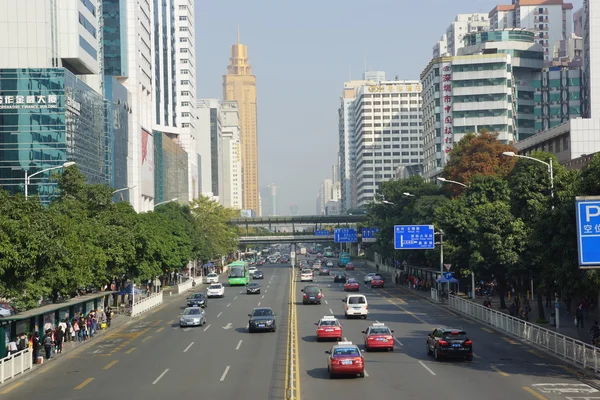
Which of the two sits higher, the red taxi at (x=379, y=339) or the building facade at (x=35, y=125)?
the building facade at (x=35, y=125)

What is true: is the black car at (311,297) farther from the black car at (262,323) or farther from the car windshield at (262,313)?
the black car at (262,323)

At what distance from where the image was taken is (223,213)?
15862 cm

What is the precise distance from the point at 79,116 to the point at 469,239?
56461 mm

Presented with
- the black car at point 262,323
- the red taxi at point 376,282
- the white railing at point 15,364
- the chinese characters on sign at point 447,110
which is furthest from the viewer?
the chinese characters on sign at point 447,110

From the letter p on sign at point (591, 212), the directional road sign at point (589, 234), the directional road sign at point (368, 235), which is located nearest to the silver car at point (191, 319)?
the directional road sign at point (589, 234)

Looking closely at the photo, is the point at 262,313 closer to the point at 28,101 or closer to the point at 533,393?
the point at 533,393

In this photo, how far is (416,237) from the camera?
81.7m

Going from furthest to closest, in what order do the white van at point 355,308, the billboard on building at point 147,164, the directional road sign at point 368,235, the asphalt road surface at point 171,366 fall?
the billboard on building at point 147,164, the directional road sign at point 368,235, the white van at point 355,308, the asphalt road surface at point 171,366

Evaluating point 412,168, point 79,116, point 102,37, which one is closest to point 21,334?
point 79,116

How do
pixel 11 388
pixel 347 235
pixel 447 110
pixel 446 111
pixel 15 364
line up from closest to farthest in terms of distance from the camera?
pixel 11 388 → pixel 15 364 → pixel 347 235 → pixel 447 110 → pixel 446 111

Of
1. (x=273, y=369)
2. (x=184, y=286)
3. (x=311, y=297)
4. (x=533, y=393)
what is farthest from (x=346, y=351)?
(x=184, y=286)

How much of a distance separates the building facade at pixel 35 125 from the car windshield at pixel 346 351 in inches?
2646

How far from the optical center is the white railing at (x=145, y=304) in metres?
66.1

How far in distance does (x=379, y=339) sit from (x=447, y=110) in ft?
371
